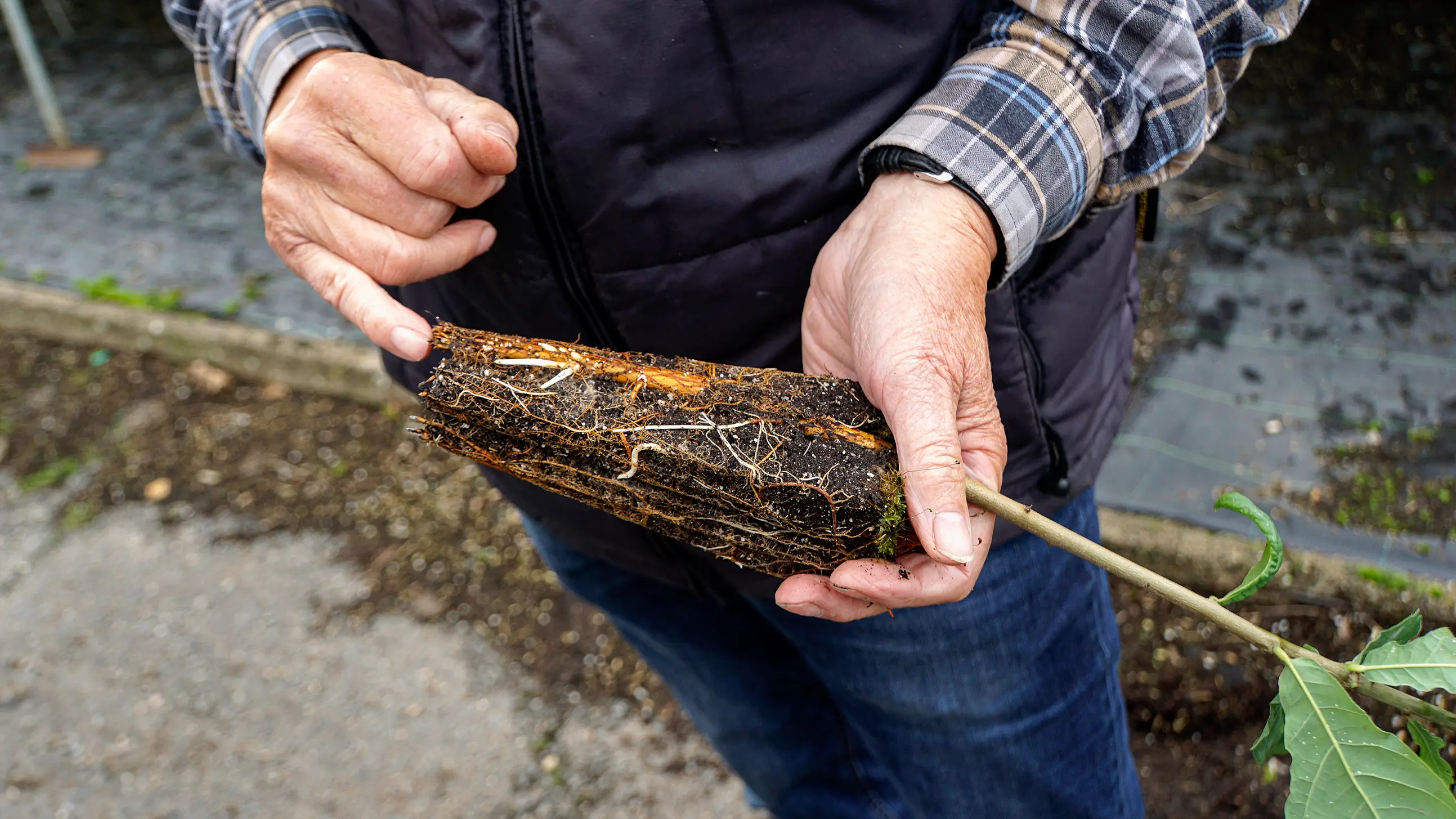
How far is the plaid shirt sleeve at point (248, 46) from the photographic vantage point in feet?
4.83

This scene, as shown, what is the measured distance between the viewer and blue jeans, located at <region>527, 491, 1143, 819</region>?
1424 mm

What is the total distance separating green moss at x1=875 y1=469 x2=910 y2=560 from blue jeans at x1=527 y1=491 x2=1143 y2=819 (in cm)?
17

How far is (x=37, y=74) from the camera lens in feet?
17.1

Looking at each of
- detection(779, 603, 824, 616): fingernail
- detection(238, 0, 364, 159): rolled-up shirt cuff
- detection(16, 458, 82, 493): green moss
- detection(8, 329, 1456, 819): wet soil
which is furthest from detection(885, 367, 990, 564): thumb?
detection(16, 458, 82, 493): green moss

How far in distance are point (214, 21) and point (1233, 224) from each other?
3.30 m

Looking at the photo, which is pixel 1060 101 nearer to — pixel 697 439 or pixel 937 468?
pixel 937 468

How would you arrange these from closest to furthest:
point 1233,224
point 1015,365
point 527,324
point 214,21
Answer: point 1015,365
point 527,324
point 214,21
point 1233,224

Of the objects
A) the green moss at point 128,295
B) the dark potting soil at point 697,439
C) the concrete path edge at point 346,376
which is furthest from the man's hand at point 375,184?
the green moss at point 128,295

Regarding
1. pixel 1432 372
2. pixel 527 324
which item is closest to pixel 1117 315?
pixel 527 324

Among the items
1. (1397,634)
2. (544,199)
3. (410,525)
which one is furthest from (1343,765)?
(410,525)

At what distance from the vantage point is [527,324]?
1.50 m

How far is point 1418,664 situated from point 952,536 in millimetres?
486

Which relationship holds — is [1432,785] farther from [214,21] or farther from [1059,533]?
[214,21]

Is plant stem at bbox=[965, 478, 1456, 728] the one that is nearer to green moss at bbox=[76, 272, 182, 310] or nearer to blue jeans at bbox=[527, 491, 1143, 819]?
blue jeans at bbox=[527, 491, 1143, 819]
